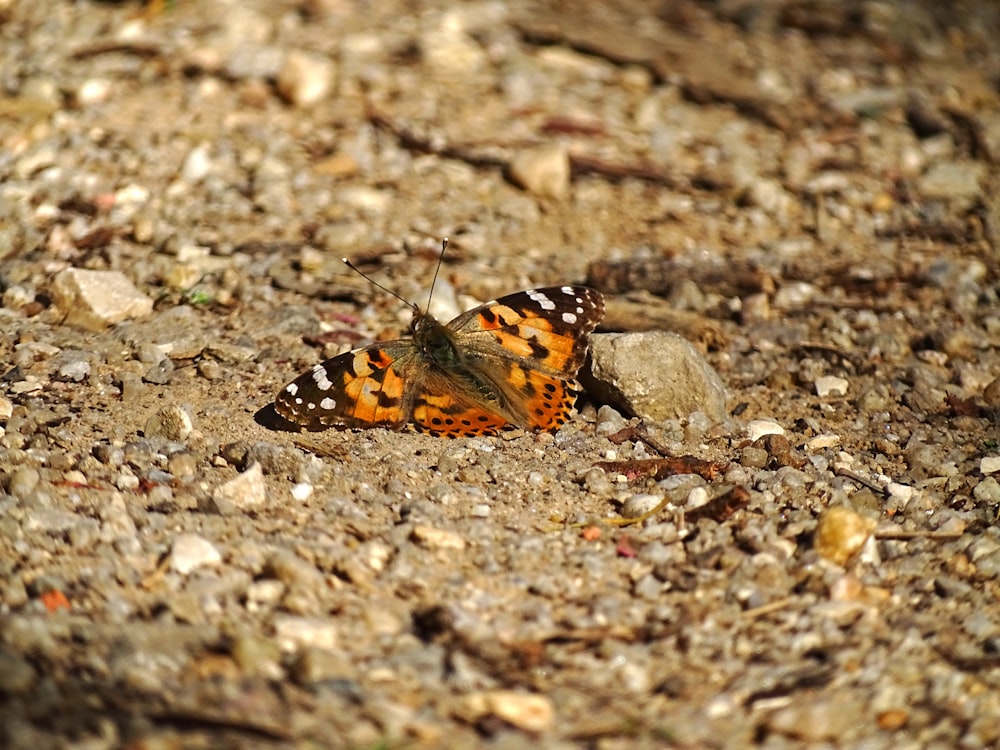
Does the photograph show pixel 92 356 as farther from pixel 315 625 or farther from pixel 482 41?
pixel 482 41

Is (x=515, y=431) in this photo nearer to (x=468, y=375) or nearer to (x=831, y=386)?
(x=468, y=375)

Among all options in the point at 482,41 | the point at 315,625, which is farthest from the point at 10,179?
the point at 315,625

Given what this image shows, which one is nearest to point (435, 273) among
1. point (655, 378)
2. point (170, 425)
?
point (655, 378)

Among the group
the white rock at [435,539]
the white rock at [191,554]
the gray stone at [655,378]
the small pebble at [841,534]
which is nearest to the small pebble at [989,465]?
the small pebble at [841,534]

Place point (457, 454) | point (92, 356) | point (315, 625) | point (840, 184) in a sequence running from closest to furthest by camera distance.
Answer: point (315, 625) < point (457, 454) < point (92, 356) < point (840, 184)

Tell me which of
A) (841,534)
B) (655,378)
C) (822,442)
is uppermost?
(841,534)

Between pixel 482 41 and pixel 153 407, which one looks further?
pixel 482 41
